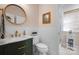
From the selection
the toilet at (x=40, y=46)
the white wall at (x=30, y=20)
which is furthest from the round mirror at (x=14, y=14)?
the toilet at (x=40, y=46)

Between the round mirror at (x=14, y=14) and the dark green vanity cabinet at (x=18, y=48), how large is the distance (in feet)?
1.02

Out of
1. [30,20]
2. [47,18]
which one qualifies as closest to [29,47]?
[30,20]

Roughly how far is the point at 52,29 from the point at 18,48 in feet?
1.88

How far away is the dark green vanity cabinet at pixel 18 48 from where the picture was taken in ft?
5.34

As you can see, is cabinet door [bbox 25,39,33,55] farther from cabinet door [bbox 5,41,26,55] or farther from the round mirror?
the round mirror

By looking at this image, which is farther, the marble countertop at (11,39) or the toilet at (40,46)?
the toilet at (40,46)

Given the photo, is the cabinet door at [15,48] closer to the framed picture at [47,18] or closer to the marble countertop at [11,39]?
the marble countertop at [11,39]

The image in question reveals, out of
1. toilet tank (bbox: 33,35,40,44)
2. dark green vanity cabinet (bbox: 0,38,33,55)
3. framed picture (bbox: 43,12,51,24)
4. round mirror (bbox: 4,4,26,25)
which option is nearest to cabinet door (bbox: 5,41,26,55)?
dark green vanity cabinet (bbox: 0,38,33,55)

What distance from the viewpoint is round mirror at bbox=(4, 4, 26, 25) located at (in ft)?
5.53

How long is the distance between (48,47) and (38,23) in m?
0.39

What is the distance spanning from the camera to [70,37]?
1748mm

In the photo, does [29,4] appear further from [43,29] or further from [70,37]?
[70,37]

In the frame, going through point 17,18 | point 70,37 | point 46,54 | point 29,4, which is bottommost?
point 46,54
